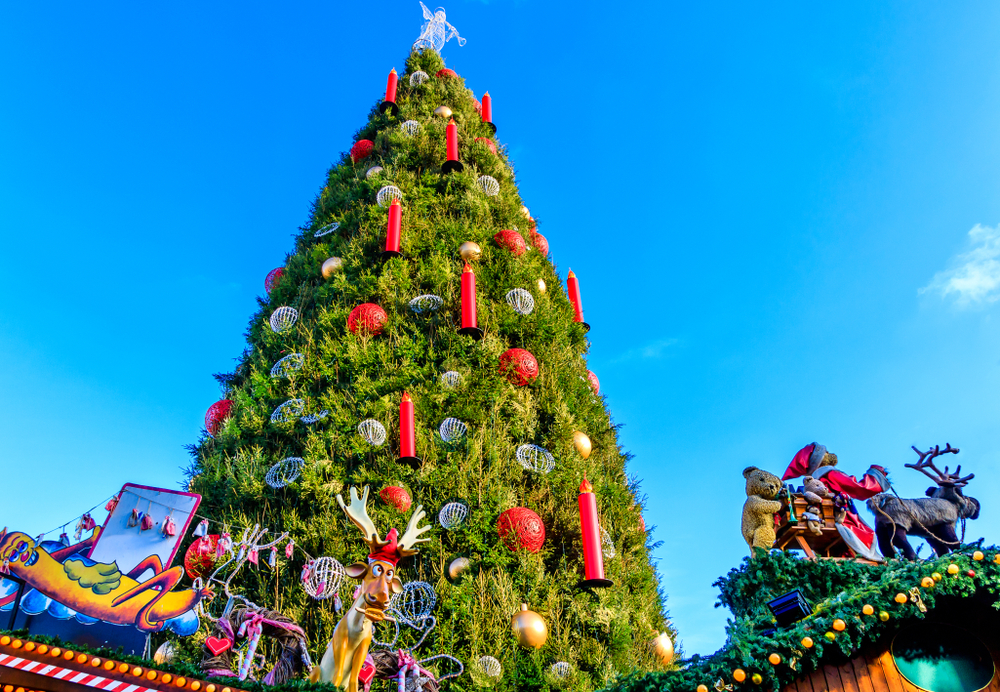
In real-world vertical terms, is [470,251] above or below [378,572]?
above

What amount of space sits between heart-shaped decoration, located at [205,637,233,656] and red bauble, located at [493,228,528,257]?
9.97 metres

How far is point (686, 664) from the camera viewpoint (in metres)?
6.41

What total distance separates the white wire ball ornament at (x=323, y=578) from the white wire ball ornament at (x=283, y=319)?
6307 mm

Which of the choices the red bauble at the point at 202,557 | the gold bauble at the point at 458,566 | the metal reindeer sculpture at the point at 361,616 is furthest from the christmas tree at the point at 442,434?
the metal reindeer sculpture at the point at 361,616

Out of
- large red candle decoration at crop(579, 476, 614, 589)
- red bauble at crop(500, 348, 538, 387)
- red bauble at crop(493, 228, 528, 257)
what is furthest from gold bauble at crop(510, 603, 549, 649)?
red bauble at crop(493, 228, 528, 257)

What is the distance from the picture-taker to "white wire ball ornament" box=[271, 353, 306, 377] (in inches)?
546

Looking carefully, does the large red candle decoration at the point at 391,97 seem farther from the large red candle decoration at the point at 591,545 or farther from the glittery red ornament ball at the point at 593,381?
the large red candle decoration at the point at 591,545

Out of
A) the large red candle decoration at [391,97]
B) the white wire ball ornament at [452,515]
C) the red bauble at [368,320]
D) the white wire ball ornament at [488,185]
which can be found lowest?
the white wire ball ornament at [452,515]

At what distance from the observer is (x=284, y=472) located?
12125mm

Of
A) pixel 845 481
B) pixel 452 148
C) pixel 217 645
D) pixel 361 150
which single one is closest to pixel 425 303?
pixel 452 148

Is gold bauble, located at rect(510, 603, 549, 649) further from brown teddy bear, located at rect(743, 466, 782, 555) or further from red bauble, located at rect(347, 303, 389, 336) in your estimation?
red bauble, located at rect(347, 303, 389, 336)

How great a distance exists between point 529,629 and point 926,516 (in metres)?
5.36

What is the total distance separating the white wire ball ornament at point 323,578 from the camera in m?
10.0

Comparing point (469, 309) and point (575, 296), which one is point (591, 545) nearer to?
point (469, 309)
